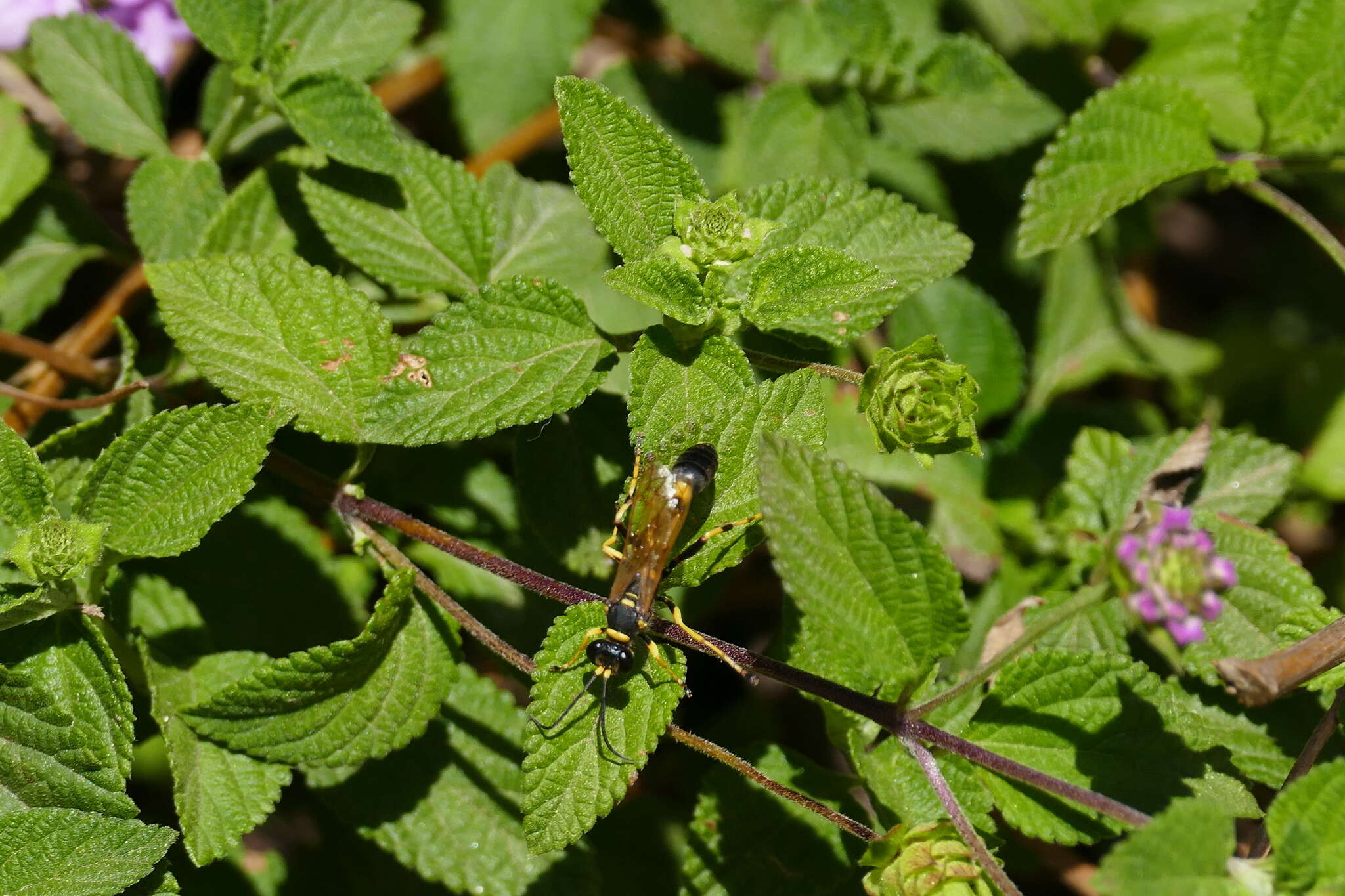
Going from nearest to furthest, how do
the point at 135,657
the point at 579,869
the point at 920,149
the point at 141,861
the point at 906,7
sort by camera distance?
1. the point at 141,861
2. the point at 135,657
3. the point at 579,869
4. the point at 920,149
5. the point at 906,7

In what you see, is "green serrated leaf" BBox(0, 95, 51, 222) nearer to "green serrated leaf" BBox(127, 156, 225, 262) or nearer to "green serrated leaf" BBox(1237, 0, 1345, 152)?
"green serrated leaf" BBox(127, 156, 225, 262)

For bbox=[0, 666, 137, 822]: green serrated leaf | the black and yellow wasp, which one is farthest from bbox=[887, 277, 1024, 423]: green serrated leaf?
bbox=[0, 666, 137, 822]: green serrated leaf

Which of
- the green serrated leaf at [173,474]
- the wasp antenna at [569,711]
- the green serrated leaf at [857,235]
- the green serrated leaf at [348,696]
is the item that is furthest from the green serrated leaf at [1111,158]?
the green serrated leaf at [173,474]

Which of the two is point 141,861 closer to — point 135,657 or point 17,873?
point 17,873

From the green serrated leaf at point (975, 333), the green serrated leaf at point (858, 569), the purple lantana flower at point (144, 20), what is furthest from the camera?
the green serrated leaf at point (975, 333)

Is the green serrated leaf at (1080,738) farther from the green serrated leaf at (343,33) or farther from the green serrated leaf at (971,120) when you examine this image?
the green serrated leaf at (343,33)

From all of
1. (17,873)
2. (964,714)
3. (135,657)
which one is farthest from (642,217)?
(17,873)

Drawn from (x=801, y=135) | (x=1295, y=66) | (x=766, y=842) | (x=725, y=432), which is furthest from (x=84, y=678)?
(x=1295, y=66)
